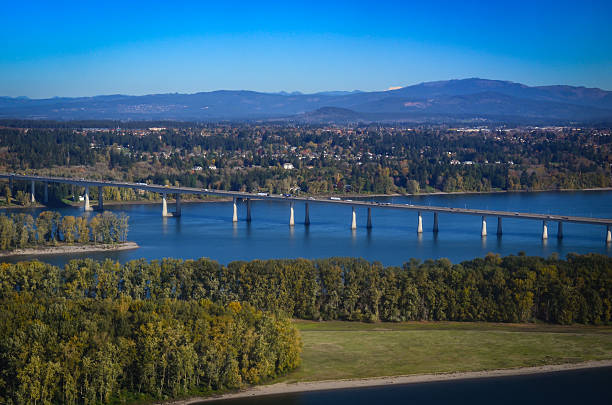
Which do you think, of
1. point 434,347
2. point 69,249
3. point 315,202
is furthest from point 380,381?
point 315,202

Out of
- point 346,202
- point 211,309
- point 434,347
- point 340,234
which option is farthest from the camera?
point 346,202

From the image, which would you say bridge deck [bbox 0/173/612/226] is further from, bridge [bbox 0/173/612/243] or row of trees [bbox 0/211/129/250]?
row of trees [bbox 0/211/129/250]

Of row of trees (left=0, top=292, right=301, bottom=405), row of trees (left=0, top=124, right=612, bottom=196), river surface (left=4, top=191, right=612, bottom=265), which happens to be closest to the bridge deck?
river surface (left=4, top=191, right=612, bottom=265)

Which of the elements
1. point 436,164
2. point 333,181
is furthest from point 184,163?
point 436,164

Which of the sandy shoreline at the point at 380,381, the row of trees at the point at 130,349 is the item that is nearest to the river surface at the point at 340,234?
the sandy shoreline at the point at 380,381

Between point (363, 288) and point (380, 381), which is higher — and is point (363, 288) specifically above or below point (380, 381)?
above

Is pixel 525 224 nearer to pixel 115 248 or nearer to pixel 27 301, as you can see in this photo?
pixel 115 248

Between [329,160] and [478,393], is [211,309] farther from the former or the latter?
[329,160]

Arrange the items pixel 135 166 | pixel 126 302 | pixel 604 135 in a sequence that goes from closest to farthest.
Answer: pixel 126 302
pixel 135 166
pixel 604 135
